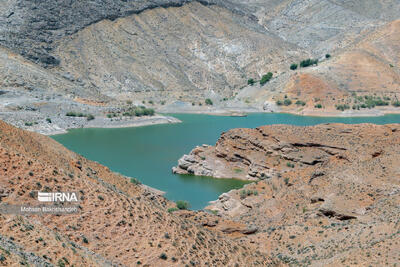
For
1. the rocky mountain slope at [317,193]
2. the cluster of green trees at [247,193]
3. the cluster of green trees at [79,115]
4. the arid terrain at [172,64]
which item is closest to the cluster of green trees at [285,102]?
the arid terrain at [172,64]

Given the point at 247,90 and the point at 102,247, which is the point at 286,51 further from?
the point at 102,247

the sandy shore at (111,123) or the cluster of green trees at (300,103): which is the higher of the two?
the cluster of green trees at (300,103)

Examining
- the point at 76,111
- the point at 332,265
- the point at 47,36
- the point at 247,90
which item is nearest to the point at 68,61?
the point at 47,36

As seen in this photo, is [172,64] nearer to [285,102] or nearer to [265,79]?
[265,79]

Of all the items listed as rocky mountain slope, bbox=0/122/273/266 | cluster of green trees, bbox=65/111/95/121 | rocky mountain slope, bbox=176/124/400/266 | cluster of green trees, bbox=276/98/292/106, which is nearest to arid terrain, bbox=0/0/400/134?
cluster of green trees, bbox=276/98/292/106

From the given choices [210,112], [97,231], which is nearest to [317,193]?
[97,231]

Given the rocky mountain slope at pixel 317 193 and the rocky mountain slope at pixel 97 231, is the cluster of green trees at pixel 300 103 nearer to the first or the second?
the rocky mountain slope at pixel 317 193

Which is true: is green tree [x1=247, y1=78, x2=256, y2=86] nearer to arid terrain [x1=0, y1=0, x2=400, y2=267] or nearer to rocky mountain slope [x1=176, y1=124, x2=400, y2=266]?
arid terrain [x1=0, y1=0, x2=400, y2=267]
